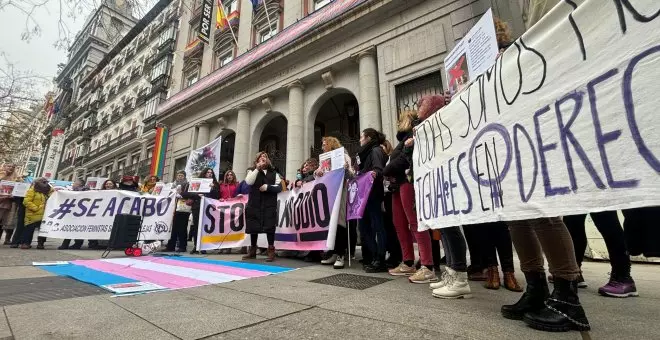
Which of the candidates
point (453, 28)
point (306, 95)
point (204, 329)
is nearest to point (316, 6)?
point (306, 95)

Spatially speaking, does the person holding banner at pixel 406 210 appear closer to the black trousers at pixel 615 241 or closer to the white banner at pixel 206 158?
the black trousers at pixel 615 241

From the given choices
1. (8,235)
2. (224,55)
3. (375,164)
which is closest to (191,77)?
(224,55)

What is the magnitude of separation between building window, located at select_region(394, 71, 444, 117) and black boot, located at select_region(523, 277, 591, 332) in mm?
7309

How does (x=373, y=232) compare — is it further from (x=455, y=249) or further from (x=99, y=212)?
(x=99, y=212)

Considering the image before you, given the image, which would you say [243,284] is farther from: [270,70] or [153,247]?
[270,70]

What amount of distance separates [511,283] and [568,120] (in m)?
1.86

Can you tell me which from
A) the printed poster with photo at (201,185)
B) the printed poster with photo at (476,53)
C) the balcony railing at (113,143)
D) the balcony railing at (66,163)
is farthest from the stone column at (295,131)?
the balcony railing at (66,163)

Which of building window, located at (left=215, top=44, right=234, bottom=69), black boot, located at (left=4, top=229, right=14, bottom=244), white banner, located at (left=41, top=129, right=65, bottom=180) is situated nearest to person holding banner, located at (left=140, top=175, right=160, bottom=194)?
black boot, located at (left=4, top=229, right=14, bottom=244)

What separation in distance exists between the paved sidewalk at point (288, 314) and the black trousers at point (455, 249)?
0.27 meters

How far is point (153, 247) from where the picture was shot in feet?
20.8

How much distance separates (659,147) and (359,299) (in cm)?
197

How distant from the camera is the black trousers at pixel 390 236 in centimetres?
432

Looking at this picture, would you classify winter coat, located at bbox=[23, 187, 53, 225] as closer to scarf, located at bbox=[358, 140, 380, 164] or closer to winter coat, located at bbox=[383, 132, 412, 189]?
scarf, located at bbox=[358, 140, 380, 164]

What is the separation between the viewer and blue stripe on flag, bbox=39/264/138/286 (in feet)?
10.5
